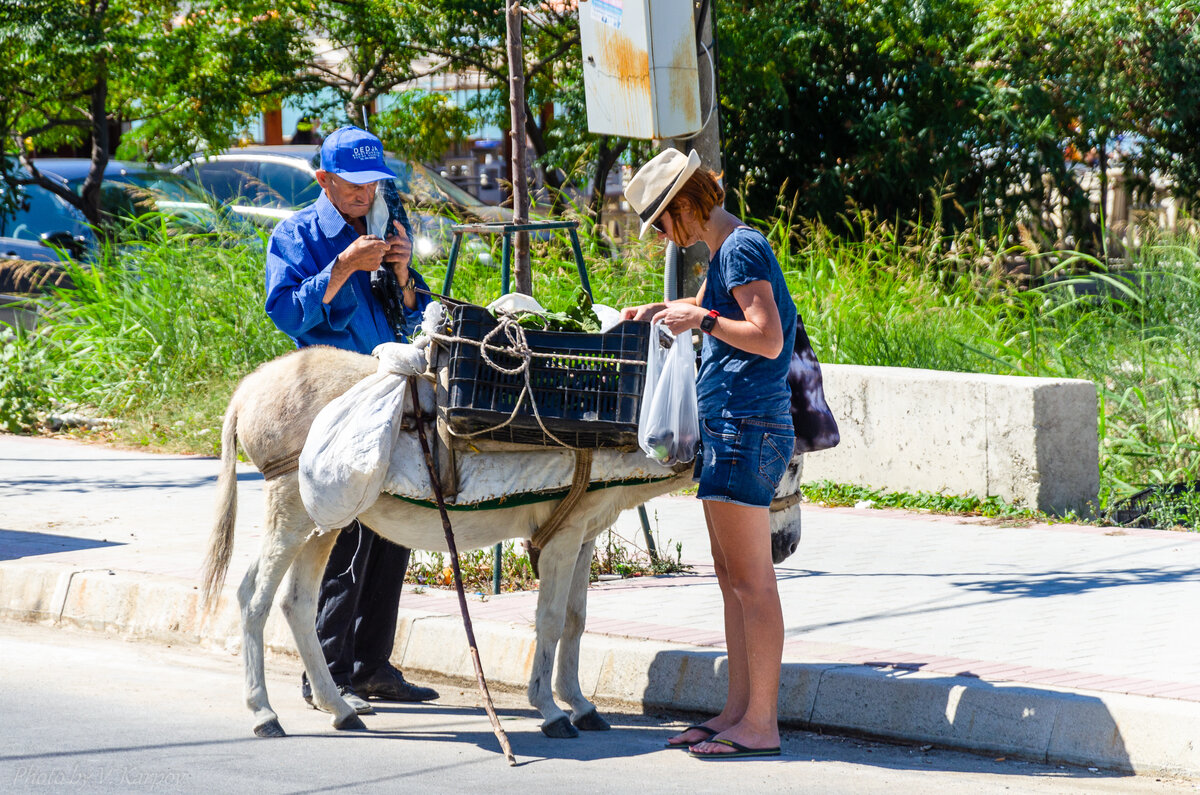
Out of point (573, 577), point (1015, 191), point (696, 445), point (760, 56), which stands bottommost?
point (573, 577)

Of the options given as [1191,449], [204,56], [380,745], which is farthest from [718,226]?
[204,56]

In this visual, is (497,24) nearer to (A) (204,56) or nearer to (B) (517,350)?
(A) (204,56)

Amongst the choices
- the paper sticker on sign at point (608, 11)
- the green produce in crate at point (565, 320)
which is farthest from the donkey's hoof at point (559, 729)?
the paper sticker on sign at point (608, 11)

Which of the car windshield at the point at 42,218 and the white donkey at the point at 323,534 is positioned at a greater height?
the car windshield at the point at 42,218

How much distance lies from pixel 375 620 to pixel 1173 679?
298 centimetres

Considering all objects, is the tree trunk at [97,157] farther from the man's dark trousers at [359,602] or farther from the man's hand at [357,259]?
the man's hand at [357,259]

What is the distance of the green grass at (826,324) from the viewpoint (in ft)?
31.1

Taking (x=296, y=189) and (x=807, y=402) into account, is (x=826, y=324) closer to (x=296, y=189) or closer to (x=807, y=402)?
(x=807, y=402)

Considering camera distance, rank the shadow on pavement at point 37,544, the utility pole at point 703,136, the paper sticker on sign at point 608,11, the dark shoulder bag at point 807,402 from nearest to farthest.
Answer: the dark shoulder bag at point 807,402, the paper sticker on sign at point 608,11, the utility pole at point 703,136, the shadow on pavement at point 37,544

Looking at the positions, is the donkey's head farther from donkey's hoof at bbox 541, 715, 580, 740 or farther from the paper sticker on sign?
the paper sticker on sign

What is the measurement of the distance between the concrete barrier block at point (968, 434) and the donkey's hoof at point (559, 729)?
4336 millimetres

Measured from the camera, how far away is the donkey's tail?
5188 millimetres

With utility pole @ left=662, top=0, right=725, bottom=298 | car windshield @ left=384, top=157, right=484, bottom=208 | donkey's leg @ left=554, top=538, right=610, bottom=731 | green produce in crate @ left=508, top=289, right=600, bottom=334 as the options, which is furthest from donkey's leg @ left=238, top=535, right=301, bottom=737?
car windshield @ left=384, top=157, right=484, bottom=208

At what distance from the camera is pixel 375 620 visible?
222 inches
